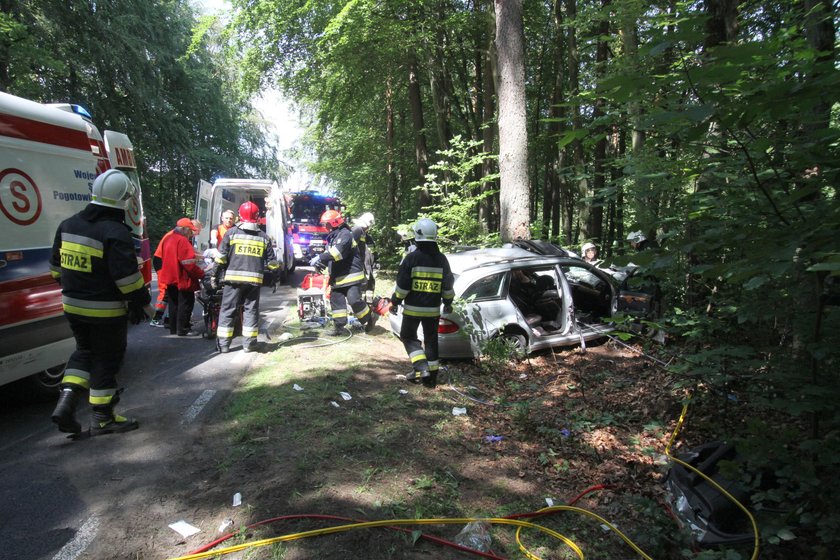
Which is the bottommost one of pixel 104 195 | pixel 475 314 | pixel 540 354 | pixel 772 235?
pixel 540 354


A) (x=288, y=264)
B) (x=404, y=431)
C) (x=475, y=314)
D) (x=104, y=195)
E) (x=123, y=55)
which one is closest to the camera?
(x=104, y=195)

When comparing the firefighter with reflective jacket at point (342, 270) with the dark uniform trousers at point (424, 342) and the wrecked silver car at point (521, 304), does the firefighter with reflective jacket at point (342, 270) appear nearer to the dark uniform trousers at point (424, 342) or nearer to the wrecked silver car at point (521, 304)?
the wrecked silver car at point (521, 304)

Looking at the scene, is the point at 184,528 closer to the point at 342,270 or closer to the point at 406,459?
the point at 406,459

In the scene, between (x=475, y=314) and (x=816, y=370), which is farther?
(x=475, y=314)

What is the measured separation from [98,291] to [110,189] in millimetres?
828

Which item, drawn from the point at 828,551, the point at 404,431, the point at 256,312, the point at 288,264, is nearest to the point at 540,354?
the point at 404,431

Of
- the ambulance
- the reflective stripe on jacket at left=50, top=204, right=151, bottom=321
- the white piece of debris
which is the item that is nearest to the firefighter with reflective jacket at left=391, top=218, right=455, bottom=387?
the reflective stripe on jacket at left=50, top=204, right=151, bottom=321

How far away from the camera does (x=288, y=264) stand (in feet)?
46.7

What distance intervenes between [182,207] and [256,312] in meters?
21.8

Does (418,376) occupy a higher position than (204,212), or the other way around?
(204,212)

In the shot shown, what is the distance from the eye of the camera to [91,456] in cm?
369

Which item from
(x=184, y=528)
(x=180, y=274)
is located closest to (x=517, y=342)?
(x=184, y=528)

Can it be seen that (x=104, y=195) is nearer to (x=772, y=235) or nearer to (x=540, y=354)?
(x=772, y=235)

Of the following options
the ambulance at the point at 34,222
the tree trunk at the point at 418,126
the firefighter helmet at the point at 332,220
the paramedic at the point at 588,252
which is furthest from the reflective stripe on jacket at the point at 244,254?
the tree trunk at the point at 418,126
